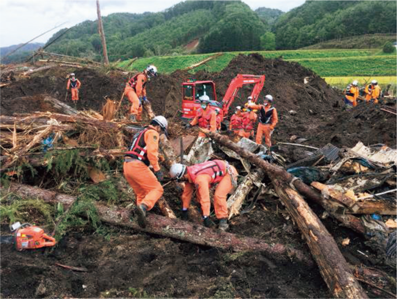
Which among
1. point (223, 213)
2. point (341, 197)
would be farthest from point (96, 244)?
point (341, 197)

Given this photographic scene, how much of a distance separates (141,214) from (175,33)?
6071cm

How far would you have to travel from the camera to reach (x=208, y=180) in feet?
16.2

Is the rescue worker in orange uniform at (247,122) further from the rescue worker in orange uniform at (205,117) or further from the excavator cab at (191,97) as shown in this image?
the excavator cab at (191,97)

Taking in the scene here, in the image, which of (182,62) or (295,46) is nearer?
(182,62)

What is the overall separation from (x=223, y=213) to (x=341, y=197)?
72.1 inches

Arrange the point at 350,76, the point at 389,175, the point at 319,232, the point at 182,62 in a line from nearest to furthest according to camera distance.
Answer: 1. the point at 319,232
2. the point at 389,175
3. the point at 350,76
4. the point at 182,62

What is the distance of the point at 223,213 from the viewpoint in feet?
16.5

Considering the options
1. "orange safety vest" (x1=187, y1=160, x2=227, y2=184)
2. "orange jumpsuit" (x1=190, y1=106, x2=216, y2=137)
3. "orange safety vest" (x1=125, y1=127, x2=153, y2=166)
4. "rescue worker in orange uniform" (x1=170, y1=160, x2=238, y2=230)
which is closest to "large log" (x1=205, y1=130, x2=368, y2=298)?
"rescue worker in orange uniform" (x1=170, y1=160, x2=238, y2=230)

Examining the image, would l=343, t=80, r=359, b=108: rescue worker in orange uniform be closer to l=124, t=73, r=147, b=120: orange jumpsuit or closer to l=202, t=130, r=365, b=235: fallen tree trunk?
l=124, t=73, r=147, b=120: orange jumpsuit

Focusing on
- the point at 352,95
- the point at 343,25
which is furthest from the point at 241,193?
the point at 343,25

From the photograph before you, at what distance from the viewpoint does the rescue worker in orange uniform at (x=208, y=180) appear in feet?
16.0

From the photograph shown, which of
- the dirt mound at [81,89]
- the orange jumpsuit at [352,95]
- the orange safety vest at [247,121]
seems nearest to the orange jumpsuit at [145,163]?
the orange safety vest at [247,121]

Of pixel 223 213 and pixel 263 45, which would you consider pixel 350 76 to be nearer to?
pixel 263 45

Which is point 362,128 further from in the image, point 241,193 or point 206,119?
point 241,193
